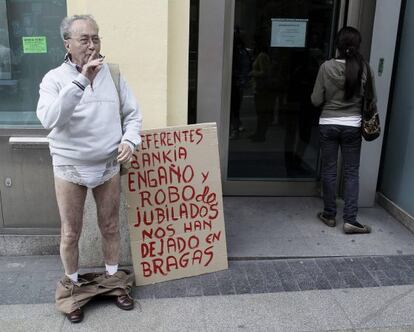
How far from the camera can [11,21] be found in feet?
11.9

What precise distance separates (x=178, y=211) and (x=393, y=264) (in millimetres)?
1711

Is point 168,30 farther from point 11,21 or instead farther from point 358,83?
point 358,83

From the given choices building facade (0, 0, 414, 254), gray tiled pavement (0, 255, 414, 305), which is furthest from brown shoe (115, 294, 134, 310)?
building facade (0, 0, 414, 254)

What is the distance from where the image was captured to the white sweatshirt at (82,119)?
8.59 feet

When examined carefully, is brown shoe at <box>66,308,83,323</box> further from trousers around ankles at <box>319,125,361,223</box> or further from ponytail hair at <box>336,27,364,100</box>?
ponytail hair at <box>336,27,364,100</box>

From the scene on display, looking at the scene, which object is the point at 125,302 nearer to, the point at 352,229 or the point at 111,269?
the point at 111,269

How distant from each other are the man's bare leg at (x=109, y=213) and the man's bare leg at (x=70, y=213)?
0.36ft

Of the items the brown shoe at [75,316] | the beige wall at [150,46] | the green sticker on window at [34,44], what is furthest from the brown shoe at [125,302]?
the green sticker on window at [34,44]

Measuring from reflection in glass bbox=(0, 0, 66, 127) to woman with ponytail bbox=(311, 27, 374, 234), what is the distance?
6.95ft

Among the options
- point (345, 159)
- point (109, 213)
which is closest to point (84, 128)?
point (109, 213)

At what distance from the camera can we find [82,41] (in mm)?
2662

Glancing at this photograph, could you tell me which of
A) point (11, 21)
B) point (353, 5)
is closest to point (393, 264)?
point (353, 5)

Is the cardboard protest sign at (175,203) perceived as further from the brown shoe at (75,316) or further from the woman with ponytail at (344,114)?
the woman with ponytail at (344,114)

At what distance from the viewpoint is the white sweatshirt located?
8.59ft
